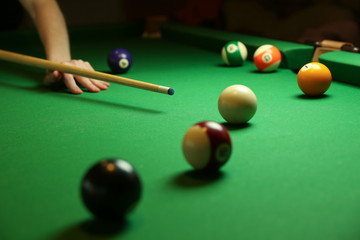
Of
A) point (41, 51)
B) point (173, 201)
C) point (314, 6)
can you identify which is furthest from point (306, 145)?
point (314, 6)

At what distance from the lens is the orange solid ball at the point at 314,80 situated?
2.55 m

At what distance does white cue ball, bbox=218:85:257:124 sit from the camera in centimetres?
206

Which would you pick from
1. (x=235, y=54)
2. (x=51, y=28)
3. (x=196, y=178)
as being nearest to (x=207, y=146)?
(x=196, y=178)

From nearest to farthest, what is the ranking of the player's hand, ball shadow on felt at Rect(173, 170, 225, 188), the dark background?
1. ball shadow on felt at Rect(173, 170, 225, 188)
2. the player's hand
3. the dark background

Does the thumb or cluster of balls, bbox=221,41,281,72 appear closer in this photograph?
the thumb

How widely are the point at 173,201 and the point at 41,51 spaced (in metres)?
3.39

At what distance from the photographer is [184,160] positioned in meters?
1.69

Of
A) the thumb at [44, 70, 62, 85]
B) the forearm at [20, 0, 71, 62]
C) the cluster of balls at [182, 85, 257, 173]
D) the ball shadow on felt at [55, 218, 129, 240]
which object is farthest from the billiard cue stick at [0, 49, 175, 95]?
the ball shadow on felt at [55, 218, 129, 240]

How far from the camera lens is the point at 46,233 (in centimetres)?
120

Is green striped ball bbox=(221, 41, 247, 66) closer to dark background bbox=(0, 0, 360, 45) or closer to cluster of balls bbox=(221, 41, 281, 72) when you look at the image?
cluster of balls bbox=(221, 41, 281, 72)

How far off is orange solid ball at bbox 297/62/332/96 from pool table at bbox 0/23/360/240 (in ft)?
0.20

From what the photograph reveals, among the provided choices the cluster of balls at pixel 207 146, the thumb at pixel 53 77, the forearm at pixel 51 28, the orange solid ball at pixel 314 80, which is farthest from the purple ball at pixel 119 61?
the cluster of balls at pixel 207 146

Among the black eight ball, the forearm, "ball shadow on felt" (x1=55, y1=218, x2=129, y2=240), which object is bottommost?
"ball shadow on felt" (x1=55, y1=218, x2=129, y2=240)

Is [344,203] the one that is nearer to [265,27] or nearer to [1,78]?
[1,78]
